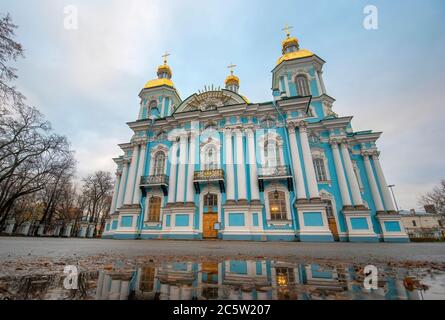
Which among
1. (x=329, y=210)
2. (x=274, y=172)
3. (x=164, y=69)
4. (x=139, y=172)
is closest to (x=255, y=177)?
(x=274, y=172)

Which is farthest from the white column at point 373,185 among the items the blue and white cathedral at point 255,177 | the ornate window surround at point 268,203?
the ornate window surround at point 268,203

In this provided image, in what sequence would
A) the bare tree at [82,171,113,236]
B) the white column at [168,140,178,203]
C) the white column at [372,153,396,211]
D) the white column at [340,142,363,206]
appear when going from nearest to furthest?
1. the white column at [340,142,363,206]
2. the white column at [372,153,396,211]
3. the white column at [168,140,178,203]
4. the bare tree at [82,171,113,236]

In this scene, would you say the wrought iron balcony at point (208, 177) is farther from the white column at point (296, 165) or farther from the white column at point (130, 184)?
the white column at point (130, 184)

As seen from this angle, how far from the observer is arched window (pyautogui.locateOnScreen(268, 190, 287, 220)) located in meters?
13.5

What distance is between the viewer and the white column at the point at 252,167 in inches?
553

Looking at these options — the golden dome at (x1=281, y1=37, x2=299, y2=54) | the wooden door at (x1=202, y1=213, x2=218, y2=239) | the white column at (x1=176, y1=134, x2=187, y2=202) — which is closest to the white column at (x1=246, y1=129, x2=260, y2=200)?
the wooden door at (x1=202, y1=213, x2=218, y2=239)

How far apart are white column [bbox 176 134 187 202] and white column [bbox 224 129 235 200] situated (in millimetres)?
3644

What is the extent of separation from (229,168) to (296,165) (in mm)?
5082

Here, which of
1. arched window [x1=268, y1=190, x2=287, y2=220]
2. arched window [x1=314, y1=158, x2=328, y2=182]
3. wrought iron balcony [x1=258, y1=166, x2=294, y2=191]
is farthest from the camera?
arched window [x1=314, y1=158, x2=328, y2=182]

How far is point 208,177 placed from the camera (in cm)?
1484

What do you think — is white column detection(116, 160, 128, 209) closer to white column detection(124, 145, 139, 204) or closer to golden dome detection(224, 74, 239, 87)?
white column detection(124, 145, 139, 204)

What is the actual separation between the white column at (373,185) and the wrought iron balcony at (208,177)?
12.4 metres
